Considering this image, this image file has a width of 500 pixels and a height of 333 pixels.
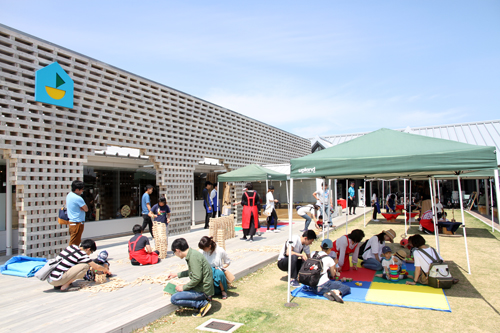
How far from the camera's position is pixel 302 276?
5.06m

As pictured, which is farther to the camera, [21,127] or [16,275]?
[21,127]

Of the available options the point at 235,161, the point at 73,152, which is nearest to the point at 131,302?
the point at 73,152

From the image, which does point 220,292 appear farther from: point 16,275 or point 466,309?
point 16,275

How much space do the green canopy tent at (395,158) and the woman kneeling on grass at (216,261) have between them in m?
1.49

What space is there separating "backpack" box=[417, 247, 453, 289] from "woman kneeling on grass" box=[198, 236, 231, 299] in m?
3.29

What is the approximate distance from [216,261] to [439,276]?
3539mm

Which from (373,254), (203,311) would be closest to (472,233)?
(373,254)

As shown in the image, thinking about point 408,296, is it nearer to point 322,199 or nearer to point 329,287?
point 329,287

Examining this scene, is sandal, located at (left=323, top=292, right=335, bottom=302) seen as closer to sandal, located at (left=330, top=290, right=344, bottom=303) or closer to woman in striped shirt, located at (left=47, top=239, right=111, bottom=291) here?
sandal, located at (left=330, top=290, right=344, bottom=303)

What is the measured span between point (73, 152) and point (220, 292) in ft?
18.0

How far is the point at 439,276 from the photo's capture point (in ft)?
17.1

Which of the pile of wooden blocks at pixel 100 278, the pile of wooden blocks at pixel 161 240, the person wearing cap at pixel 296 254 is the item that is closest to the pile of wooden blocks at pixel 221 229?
the pile of wooden blocks at pixel 161 240

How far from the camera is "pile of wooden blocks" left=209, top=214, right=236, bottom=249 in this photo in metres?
7.80

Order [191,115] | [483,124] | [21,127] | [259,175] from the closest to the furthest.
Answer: [21,127], [259,175], [191,115], [483,124]
